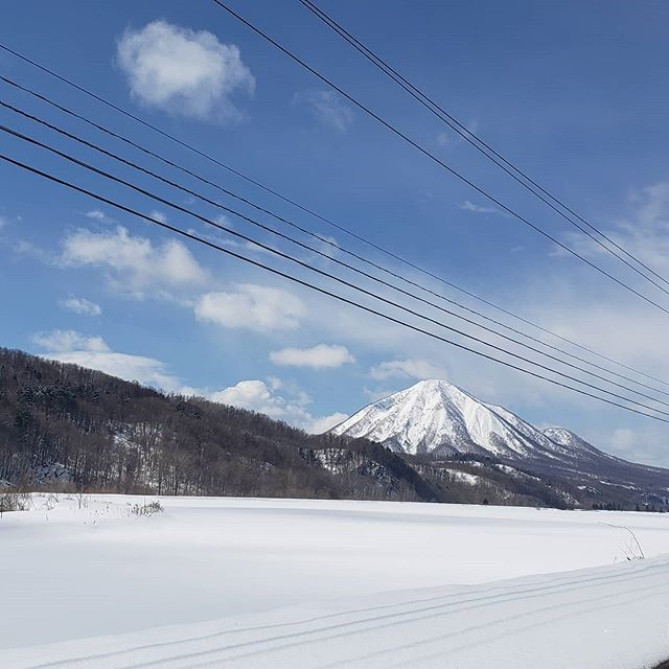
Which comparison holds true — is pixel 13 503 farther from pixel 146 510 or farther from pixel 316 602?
pixel 316 602

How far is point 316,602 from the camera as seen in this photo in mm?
13039

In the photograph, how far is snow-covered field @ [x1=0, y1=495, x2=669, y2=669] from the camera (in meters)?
8.20

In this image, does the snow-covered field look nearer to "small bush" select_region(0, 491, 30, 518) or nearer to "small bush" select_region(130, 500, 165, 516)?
"small bush" select_region(130, 500, 165, 516)

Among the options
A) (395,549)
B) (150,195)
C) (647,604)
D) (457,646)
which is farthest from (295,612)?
(395,549)

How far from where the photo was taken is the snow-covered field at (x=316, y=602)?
820cm

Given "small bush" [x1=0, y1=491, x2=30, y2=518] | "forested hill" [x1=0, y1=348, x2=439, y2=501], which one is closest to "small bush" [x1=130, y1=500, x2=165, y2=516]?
"small bush" [x1=0, y1=491, x2=30, y2=518]

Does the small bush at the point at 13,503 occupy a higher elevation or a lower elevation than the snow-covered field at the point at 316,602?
lower

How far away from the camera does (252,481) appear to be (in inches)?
7234

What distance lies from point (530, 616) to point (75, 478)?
15975 cm

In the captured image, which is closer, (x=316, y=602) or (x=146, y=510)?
(x=316, y=602)

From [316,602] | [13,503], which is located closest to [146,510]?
[13,503]

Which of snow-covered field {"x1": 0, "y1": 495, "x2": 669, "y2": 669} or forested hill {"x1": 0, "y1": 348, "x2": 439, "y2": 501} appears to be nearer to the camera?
snow-covered field {"x1": 0, "y1": 495, "x2": 669, "y2": 669}

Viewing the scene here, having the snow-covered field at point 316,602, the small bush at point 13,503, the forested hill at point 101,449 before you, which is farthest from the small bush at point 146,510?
the forested hill at point 101,449

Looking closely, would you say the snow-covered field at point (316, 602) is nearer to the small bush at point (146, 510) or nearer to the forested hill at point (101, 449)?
the small bush at point (146, 510)
